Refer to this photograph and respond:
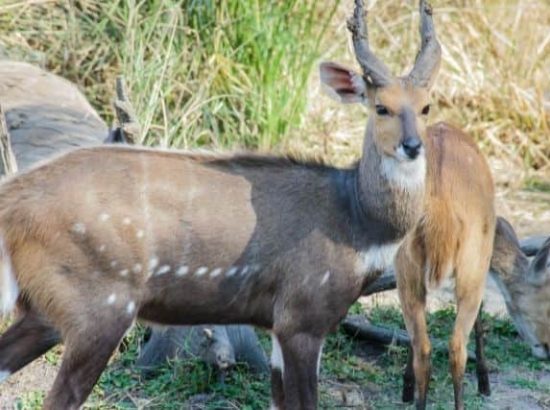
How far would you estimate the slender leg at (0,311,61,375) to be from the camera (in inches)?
181

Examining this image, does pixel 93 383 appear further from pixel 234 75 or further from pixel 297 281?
pixel 234 75

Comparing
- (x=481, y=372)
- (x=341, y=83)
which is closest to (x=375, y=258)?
(x=341, y=83)

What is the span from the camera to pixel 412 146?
4.64 meters

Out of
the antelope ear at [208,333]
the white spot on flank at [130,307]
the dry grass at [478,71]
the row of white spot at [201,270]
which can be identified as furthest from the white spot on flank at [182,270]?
the dry grass at [478,71]

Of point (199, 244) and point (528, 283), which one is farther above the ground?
point (199, 244)

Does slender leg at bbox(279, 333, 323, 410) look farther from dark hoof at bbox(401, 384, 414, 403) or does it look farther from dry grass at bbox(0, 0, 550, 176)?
dry grass at bbox(0, 0, 550, 176)

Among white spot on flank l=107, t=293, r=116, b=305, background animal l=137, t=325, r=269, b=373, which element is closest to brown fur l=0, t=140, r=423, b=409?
white spot on flank l=107, t=293, r=116, b=305

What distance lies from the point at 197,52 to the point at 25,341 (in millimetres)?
3958

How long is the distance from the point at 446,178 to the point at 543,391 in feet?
3.89

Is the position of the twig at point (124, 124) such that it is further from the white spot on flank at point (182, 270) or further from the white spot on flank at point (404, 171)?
the white spot on flank at point (404, 171)

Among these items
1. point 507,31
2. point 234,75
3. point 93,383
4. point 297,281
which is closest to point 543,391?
point 297,281

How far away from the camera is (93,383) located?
14.9 feet

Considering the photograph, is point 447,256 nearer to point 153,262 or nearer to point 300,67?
point 153,262

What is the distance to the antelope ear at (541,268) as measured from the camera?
625 centimetres
